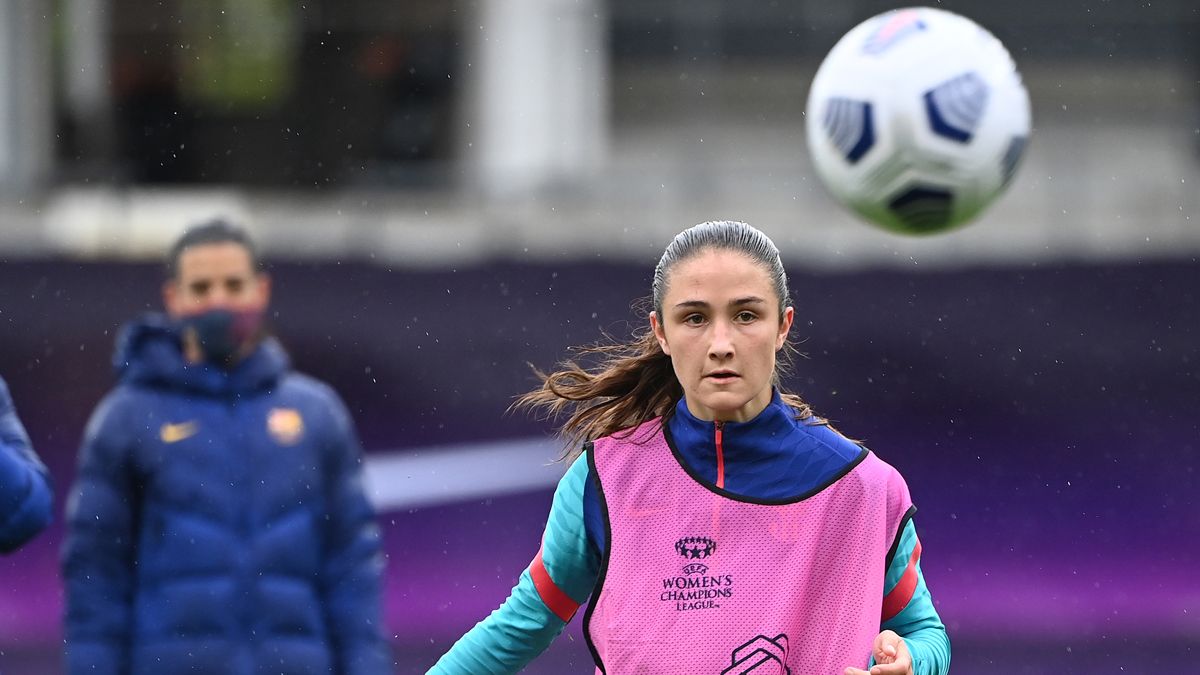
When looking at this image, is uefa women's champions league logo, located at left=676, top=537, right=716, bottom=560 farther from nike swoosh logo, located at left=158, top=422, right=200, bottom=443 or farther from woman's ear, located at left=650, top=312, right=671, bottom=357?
nike swoosh logo, located at left=158, top=422, right=200, bottom=443

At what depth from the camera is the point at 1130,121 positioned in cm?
1449

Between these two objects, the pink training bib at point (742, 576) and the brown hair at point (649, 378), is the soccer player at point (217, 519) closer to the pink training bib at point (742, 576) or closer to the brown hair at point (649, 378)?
the brown hair at point (649, 378)

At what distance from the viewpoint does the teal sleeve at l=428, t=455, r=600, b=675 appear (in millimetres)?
3234

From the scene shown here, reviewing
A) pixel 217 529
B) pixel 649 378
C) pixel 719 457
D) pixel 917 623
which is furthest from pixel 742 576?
pixel 217 529

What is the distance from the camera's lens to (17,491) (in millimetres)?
3988

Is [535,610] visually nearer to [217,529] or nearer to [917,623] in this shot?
[917,623]

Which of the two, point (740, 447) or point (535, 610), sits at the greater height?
point (740, 447)

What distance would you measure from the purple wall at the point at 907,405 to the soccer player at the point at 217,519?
2.50 m

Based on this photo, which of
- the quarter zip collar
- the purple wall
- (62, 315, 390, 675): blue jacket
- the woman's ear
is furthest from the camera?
the purple wall

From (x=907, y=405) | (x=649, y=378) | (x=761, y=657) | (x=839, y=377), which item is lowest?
(x=761, y=657)

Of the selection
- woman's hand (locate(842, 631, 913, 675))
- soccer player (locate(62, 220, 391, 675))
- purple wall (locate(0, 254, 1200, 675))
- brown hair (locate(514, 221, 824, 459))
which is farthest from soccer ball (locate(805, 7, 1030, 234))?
purple wall (locate(0, 254, 1200, 675))

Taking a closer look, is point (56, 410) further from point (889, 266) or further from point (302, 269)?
point (889, 266)

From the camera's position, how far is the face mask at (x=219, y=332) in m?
4.82

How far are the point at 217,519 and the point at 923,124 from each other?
2.04 m
